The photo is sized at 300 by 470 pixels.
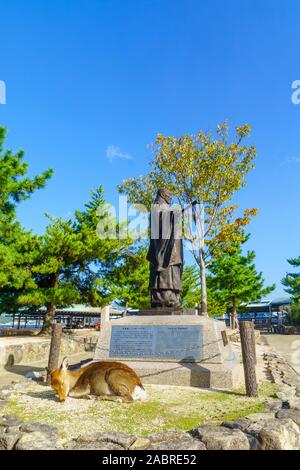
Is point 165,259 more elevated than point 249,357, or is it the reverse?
point 165,259

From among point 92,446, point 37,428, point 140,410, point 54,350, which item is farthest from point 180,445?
point 54,350

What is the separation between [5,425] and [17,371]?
20.1 ft

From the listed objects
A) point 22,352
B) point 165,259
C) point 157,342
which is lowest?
point 22,352

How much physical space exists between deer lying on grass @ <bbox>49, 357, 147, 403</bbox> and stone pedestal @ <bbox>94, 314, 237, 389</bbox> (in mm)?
1419

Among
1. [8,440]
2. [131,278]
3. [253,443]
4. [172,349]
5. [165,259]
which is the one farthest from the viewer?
[131,278]

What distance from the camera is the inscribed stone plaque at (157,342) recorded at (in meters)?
6.43

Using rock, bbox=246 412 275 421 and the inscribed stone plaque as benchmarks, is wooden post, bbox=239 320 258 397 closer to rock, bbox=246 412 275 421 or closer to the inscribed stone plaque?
the inscribed stone plaque

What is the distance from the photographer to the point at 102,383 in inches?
191

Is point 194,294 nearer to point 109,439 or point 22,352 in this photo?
point 22,352

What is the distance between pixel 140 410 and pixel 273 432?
1.92 meters

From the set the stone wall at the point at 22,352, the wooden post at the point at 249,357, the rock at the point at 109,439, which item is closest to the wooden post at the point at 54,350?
the stone wall at the point at 22,352

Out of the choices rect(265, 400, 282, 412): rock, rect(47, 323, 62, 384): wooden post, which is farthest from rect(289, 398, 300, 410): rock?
rect(47, 323, 62, 384): wooden post
